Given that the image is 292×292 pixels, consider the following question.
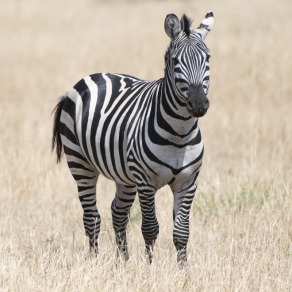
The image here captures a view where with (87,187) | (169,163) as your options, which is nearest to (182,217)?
(169,163)

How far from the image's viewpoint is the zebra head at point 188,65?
16.6 ft

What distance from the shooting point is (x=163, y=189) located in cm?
841

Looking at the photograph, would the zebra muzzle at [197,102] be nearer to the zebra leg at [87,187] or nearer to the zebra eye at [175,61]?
the zebra eye at [175,61]

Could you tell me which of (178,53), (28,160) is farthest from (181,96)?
(28,160)

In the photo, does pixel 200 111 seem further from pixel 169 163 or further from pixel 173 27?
pixel 173 27

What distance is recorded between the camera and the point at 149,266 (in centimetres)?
535

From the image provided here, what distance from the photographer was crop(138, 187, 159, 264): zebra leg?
18.7 feet

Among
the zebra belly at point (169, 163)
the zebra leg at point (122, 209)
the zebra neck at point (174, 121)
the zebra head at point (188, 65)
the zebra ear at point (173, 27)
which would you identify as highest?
the zebra ear at point (173, 27)

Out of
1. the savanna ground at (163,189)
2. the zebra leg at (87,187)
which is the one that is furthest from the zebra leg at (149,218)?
the zebra leg at (87,187)

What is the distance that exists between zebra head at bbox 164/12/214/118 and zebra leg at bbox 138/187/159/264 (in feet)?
2.43

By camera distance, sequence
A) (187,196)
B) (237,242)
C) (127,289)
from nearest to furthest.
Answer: (127,289) < (187,196) < (237,242)

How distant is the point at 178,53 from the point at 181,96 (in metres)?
0.29

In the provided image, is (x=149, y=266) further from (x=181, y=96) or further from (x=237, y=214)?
(x=237, y=214)

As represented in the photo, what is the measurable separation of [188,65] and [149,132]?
645 millimetres
